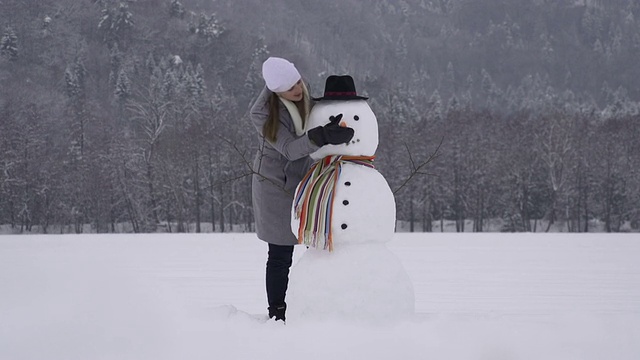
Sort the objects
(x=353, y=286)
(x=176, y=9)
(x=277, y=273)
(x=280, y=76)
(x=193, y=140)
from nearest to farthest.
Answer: (x=353, y=286) → (x=280, y=76) → (x=277, y=273) → (x=193, y=140) → (x=176, y=9)

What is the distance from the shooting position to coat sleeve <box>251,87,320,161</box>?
3232 mm

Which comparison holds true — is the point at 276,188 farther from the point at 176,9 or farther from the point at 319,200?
the point at 176,9

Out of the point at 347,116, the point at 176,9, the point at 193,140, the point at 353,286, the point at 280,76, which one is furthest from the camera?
the point at 176,9

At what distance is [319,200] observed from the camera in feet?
10.3

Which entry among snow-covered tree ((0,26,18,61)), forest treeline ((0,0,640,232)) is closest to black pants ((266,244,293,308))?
forest treeline ((0,0,640,232))

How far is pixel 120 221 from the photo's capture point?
30141 mm

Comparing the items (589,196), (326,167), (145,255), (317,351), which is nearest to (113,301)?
(317,351)

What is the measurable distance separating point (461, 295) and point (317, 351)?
14.5 feet

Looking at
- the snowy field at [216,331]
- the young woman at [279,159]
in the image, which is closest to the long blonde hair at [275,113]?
the young woman at [279,159]

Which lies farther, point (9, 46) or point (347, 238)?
point (9, 46)

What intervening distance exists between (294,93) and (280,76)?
0.43ft

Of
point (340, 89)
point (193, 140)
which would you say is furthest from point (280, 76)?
point (193, 140)

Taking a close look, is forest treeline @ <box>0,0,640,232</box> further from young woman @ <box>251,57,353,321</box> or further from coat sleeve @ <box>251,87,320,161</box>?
coat sleeve @ <box>251,87,320,161</box>

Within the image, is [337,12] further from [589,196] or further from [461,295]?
Result: [461,295]
